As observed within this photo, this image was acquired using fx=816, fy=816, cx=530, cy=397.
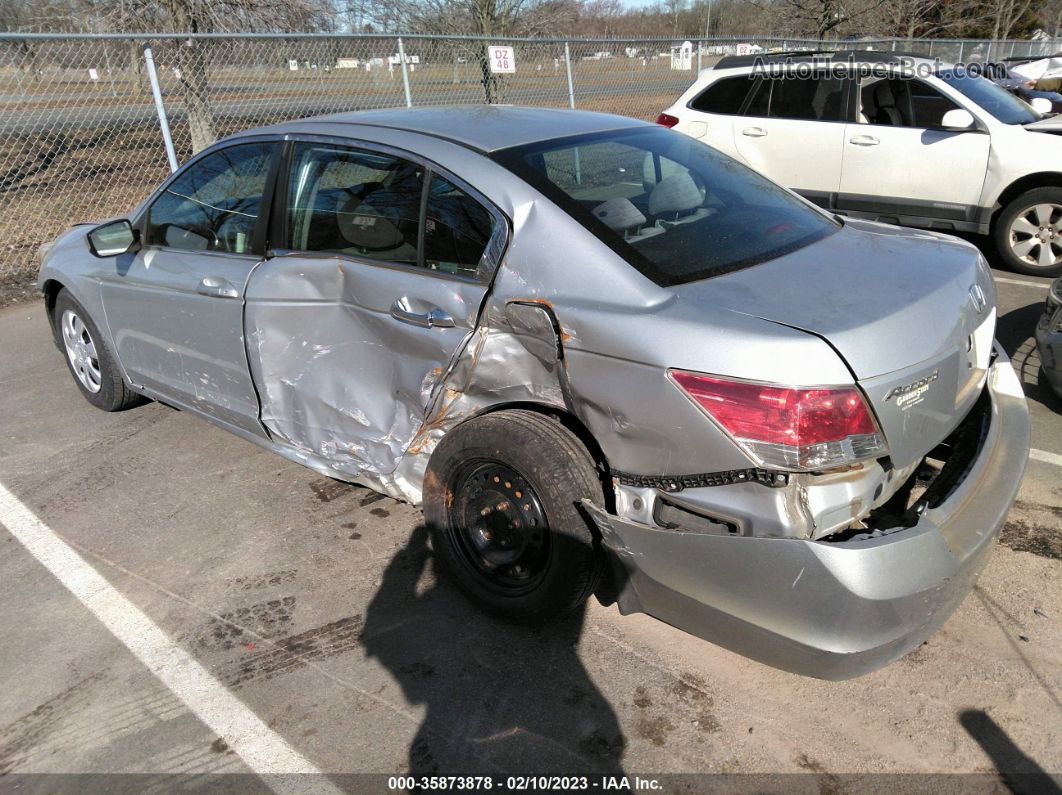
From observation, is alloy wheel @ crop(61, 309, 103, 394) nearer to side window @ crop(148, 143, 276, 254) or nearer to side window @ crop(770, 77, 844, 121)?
side window @ crop(148, 143, 276, 254)

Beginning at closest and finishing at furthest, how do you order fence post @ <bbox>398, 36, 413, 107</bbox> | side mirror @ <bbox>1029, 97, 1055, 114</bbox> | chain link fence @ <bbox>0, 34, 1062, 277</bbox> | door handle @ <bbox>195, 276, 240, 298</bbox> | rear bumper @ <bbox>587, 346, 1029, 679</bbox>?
1. rear bumper @ <bbox>587, 346, 1029, 679</bbox>
2. door handle @ <bbox>195, 276, 240, 298</bbox>
3. side mirror @ <bbox>1029, 97, 1055, 114</bbox>
4. chain link fence @ <bbox>0, 34, 1062, 277</bbox>
5. fence post @ <bbox>398, 36, 413, 107</bbox>

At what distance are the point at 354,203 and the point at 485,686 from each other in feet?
6.20

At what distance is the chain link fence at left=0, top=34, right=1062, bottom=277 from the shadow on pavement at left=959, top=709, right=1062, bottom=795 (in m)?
8.95

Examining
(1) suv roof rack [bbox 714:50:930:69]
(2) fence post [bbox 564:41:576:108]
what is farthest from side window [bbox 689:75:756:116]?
(2) fence post [bbox 564:41:576:108]

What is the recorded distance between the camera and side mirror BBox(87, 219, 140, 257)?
4.07 m

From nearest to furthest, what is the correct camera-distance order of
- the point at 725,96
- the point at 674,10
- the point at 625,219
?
the point at 625,219, the point at 725,96, the point at 674,10

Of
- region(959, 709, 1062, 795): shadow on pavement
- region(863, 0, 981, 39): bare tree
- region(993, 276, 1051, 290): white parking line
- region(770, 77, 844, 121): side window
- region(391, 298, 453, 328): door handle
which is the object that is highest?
region(863, 0, 981, 39): bare tree

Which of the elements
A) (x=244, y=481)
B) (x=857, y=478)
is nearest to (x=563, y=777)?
(x=857, y=478)

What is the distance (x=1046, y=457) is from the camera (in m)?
3.95

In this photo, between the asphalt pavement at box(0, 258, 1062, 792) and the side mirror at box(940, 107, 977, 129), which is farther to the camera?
the side mirror at box(940, 107, 977, 129)

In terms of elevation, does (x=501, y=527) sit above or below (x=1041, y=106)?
below

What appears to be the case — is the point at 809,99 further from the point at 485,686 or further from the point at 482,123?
the point at 485,686

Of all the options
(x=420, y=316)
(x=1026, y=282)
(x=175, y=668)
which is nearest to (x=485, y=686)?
(x=175, y=668)

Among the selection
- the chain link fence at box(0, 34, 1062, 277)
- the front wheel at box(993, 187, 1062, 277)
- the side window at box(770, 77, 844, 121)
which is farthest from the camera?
the chain link fence at box(0, 34, 1062, 277)
